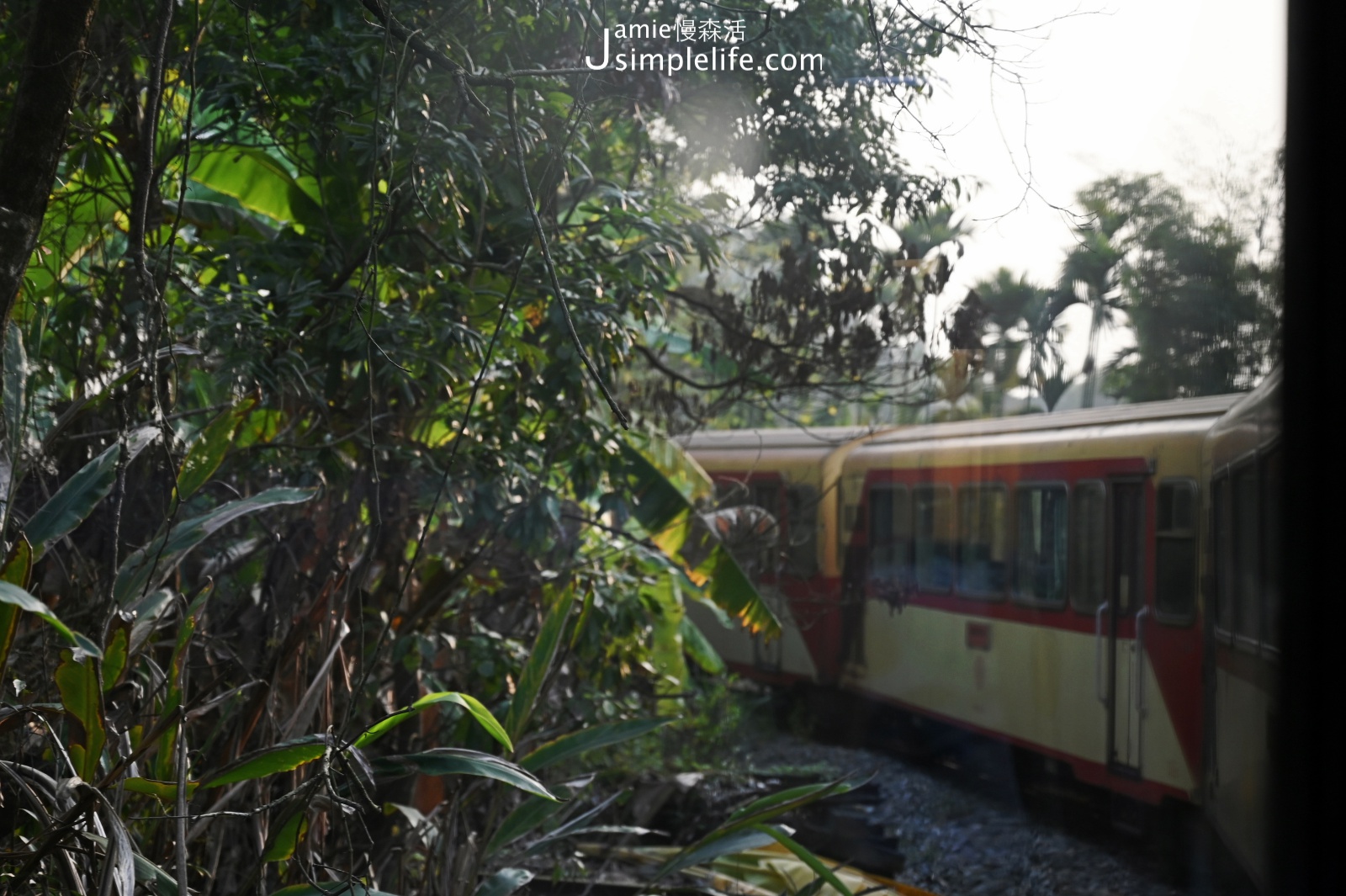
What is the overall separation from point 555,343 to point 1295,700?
2924 millimetres

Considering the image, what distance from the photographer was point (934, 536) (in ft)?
27.0

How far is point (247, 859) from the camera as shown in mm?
2977

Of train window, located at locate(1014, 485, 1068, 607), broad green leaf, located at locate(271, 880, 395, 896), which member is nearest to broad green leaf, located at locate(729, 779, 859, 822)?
broad green leaf, located at locate(271, 880, 395, 896)

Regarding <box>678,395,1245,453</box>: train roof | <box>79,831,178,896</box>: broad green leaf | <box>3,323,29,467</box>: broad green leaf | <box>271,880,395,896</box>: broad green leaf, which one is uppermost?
<box>678,395,1245,453</box>: train roof

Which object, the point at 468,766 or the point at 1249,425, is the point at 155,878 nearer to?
the point at 468,766

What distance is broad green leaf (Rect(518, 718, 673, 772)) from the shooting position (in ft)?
10.5

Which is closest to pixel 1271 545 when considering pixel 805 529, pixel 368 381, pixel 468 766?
pixel 468 766

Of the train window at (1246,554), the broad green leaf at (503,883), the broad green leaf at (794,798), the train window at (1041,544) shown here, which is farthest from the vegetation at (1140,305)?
the broad green leaf at (503,883)

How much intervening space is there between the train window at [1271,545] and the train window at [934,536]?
3.71m

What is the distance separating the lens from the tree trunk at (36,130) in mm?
2205

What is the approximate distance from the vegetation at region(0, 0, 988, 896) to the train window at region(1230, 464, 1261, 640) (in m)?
1.90

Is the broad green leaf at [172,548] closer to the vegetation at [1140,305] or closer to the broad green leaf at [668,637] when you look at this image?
the broad green leaf at [668,637]

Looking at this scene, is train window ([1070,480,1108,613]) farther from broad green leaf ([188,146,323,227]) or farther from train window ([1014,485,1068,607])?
broad green leaf ([188,146,323,227])

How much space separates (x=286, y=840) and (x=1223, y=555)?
4586 millimetres
